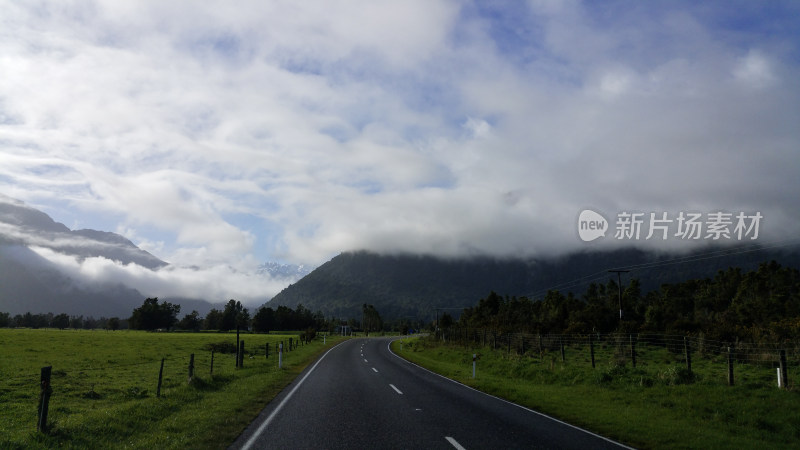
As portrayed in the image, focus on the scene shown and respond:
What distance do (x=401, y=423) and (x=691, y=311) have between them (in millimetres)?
→ 78680

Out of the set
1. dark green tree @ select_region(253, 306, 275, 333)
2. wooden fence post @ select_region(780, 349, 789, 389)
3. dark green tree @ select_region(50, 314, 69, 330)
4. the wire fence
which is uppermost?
wooden fence post @ select_region(780, 349, 789, 389)

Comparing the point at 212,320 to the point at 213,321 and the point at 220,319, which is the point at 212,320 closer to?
the point at 213,321

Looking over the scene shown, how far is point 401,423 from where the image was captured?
468 inches

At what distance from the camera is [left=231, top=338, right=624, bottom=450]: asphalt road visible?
9.88 m

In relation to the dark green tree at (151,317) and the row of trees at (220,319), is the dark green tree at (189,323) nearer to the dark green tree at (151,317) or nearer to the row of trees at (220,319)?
the row of trees at (220,319)

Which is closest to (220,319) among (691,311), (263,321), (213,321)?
(213,321)

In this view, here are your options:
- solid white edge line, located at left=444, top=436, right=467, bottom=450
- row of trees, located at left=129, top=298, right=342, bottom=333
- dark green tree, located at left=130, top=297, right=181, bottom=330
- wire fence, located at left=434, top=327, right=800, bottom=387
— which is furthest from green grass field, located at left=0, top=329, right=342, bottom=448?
dark green tree, located at left=130, top=297, right=181, bottom=330

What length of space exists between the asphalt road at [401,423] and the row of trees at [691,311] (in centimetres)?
2862

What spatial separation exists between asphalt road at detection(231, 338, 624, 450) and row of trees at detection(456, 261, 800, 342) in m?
28.6

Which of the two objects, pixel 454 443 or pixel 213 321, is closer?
pixel 454 443

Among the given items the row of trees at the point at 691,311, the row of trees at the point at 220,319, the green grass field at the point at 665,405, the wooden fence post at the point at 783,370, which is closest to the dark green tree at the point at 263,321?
the row of trees at the point at 220,319

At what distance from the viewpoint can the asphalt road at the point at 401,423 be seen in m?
9.88

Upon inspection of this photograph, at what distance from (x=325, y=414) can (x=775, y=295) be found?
75.9 metres

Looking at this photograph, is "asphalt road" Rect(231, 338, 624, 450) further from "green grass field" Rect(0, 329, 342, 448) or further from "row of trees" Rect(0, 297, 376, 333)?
"row of trees" Rect(0, 297, 376, 333)
